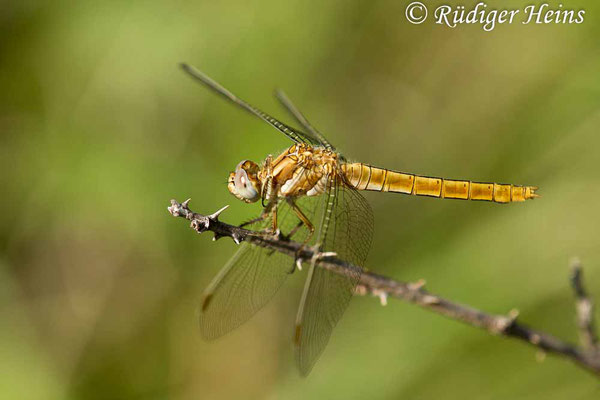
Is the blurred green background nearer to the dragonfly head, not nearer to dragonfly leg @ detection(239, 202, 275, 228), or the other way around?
the dragonfly head

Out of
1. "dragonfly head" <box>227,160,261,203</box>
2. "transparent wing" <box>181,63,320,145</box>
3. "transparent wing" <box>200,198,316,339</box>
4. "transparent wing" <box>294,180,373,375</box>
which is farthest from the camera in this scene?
"transparent wing" <box>181,63,320,145</box>

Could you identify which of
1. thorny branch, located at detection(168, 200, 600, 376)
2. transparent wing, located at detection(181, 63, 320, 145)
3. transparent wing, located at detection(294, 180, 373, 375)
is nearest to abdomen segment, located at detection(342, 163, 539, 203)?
transparent wing, located at detection(181, 63, 320, 145)

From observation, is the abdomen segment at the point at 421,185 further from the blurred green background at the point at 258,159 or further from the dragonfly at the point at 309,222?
the blurred green background at the point at 258,159

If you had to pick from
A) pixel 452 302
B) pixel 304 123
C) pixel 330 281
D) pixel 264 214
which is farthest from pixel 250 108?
pixel 452 302

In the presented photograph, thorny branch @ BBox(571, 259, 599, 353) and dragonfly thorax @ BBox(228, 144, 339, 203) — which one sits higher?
dragonfly thorax @ BBox(228, 144, 339, 203)

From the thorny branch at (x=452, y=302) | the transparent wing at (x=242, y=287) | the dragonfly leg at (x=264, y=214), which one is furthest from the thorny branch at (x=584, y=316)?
the dragonfly leg at (x=264, y=214)

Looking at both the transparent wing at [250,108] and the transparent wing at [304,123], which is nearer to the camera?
the transparent wing at [250,108]
